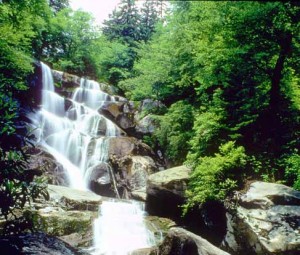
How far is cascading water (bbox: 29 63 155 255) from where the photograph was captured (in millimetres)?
10227

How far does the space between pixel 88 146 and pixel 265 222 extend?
11985 millimetres

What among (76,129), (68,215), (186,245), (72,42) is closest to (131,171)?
(76,129)

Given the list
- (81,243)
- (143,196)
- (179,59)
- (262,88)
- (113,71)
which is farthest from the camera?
(113,71)

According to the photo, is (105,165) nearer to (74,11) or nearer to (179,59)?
(179,59)

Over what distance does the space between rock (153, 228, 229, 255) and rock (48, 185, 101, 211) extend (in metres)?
4.91

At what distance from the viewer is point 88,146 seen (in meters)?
17.5

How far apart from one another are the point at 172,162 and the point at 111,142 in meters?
3.76

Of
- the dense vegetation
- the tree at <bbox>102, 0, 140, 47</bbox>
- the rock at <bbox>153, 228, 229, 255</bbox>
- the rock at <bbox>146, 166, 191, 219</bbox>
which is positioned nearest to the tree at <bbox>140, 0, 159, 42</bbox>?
the tree at <bbox>102, 0, 140, 47</bbox>

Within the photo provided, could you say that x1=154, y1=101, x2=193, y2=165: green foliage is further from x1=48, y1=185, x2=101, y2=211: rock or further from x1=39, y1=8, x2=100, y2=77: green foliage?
x1=39, y1=8, x2=100, y2=77: green foliage

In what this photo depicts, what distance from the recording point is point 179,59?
51.8 ft

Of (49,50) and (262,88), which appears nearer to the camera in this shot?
(262,88)

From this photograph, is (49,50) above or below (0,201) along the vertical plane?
above

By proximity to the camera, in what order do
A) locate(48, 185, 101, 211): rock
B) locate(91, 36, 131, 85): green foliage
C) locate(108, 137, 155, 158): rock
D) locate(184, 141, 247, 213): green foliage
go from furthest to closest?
locate(91, 36, 131, 85): green foliage → locate(108, 137, 155, 158): rock → locate(48, 185, 101, 211): rock → locate(184, 141, 247, 213): green foliage

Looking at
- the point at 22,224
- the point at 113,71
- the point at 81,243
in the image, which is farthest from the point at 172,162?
the point at 113,71
